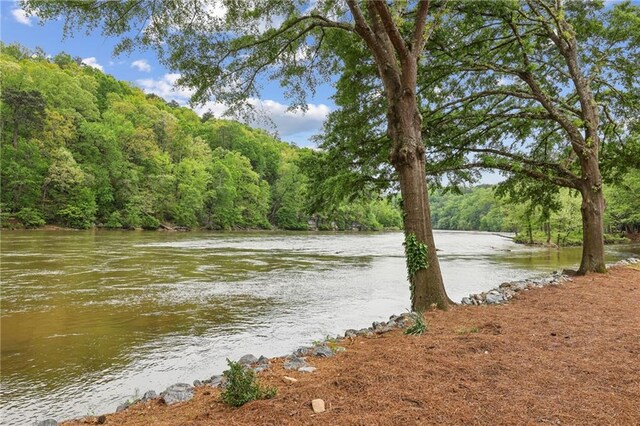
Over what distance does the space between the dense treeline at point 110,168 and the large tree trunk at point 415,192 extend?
21355 millimetres

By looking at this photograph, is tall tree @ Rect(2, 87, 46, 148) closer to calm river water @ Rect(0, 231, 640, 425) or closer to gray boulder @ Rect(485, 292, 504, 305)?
calm river water @ Rect(0, 231, 640, 425)

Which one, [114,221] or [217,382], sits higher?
[114,221]

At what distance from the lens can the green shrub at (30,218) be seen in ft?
139

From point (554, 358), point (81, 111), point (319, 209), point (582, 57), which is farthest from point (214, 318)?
point (81, 111)

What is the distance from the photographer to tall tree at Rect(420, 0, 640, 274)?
1093 centimetres

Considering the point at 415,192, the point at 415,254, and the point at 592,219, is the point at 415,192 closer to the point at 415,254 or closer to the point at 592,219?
the point at 415,254

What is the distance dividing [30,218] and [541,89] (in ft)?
164

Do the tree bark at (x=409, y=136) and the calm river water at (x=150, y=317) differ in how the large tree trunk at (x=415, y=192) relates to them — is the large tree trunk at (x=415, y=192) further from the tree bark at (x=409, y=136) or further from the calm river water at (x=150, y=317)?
the calm river water at (x=150, y=317)

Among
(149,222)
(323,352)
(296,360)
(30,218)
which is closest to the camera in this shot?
(296,360)

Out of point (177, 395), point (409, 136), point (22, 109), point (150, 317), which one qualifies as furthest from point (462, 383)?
point (22, 109)

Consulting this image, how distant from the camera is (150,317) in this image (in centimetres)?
943

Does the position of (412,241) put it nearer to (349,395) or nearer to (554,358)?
(554,358)

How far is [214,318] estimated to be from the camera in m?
9.52

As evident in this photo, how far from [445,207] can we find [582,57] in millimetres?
162636
